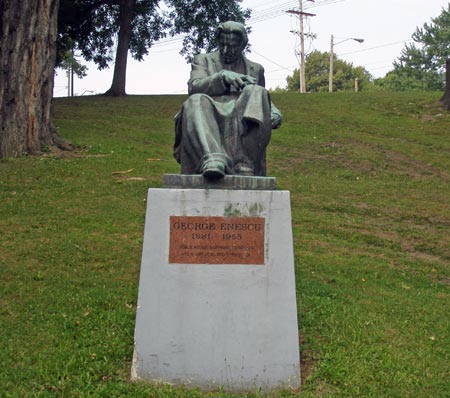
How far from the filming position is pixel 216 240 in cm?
507

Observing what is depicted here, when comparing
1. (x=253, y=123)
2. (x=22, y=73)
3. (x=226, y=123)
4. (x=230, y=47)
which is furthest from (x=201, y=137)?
(x=22, y=73)

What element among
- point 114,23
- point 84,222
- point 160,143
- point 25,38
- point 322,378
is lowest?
point 322,378

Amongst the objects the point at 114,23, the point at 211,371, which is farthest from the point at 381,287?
A: the point at 114,23

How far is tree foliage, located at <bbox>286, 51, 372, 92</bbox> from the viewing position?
62688mm

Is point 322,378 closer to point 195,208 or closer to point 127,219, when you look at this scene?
point 195,208

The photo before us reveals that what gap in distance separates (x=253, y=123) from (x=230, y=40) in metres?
0.91

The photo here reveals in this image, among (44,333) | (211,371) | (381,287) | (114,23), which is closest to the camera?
(211,371)

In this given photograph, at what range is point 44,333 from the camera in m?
5.75

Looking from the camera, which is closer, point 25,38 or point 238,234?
point 238,234

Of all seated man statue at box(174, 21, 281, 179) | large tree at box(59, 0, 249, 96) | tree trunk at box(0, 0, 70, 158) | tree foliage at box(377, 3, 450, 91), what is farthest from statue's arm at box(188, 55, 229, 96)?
tree foliage at box(377, 3, 450, 91)

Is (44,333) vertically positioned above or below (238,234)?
below

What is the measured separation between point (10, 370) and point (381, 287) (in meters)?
4.04

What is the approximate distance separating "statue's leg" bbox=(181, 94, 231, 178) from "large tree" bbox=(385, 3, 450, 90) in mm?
50012

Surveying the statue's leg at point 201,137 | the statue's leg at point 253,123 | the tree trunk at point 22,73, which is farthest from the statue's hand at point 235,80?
the tree trunk at point 22,73
